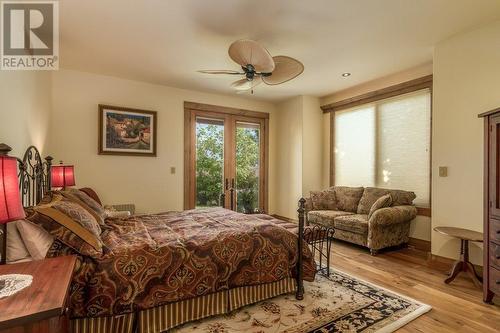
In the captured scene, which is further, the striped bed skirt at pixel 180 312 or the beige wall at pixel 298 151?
the beige wall at pixel 298 151

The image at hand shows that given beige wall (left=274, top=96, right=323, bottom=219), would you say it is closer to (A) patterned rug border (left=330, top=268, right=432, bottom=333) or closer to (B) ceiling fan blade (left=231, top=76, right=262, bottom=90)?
(B) ceiling fan blade (left=231, top=76, right=262, bottom=90)

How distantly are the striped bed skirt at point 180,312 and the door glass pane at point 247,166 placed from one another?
3.52 m

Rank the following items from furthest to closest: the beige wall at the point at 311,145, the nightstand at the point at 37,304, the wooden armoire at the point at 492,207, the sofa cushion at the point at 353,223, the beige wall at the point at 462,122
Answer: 1. the beige wall at the point at 311,145
2. the sofa cushion at the point at 353,223
3. the beige wall at the point at 462,122
4. the wooden armoire at the point at 492,207
5. the nightstand at the point at 37,304

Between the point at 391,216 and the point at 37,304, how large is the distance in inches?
154

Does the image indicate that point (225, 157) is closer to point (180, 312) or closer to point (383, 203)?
point (383, 203)

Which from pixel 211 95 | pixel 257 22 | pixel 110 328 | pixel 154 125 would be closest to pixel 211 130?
pixel 211 95

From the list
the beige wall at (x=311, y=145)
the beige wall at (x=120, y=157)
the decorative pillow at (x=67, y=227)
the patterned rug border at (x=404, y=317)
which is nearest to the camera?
the decorative pillow at (x=67, y=227)

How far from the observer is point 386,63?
386cm

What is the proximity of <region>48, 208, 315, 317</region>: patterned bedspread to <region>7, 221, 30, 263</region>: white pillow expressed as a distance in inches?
5.7

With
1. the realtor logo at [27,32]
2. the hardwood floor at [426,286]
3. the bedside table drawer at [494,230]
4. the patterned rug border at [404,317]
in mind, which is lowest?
the hardwood floor at [426,286]

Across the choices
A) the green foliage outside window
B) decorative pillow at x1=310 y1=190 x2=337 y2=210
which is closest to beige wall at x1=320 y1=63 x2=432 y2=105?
the green foliage outside window

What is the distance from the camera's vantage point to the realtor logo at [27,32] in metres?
2.16

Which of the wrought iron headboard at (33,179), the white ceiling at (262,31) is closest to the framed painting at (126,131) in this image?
the white ceiling at (262,31)

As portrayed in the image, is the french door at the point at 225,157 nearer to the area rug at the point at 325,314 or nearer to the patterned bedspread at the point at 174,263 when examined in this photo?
the patterned bedspread at the point at 174,263
